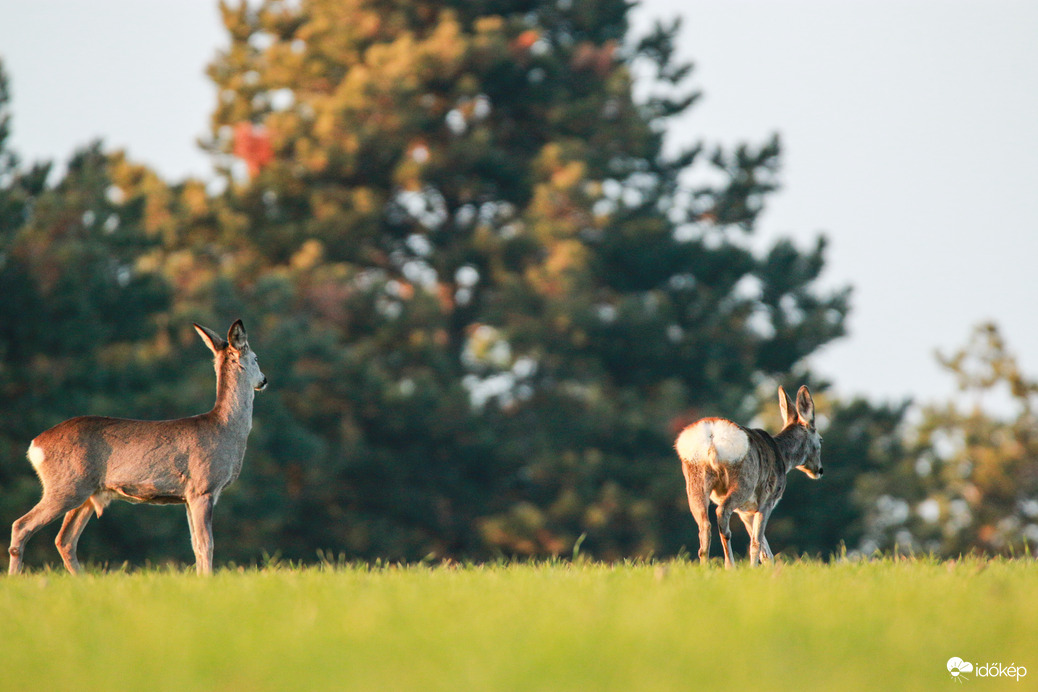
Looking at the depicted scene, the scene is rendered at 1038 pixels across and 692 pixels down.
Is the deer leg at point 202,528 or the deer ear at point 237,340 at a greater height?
the deer ear at point 237,340

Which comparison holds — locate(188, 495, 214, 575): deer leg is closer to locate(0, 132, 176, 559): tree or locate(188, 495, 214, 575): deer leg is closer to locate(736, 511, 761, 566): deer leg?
locate(736, 511, 761, 566): deer leg

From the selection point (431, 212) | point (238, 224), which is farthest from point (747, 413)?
point (238, 224)

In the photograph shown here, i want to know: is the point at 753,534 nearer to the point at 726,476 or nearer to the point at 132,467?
the point at 726,476

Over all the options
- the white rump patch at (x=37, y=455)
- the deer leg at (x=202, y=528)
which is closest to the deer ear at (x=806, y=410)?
the deer leg at (x=202, y=528)

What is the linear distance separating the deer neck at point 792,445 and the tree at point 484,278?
1688 centimetres

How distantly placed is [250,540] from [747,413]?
1160 cm

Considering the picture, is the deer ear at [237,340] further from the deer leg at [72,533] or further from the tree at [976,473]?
the tree at [976,473]

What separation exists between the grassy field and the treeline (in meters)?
18.1

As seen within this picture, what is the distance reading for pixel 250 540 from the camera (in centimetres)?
2591

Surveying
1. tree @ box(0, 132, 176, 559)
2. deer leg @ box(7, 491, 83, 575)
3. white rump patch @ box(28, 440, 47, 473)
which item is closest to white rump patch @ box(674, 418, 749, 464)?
deer leg @ box(7, 491, 83, 575)

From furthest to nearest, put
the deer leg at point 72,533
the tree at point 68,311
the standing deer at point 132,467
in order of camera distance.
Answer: the tree at point 68,311 → the deer leg at point 72,533 → the standing deer at point 132,467

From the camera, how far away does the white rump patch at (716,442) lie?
845 centimetres

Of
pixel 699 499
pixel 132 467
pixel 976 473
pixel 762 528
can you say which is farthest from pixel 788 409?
pixel 976 473

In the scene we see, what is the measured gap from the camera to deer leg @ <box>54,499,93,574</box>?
28.1 ft
